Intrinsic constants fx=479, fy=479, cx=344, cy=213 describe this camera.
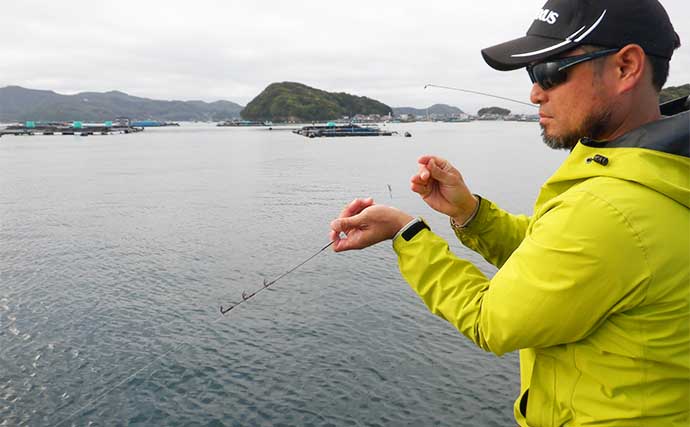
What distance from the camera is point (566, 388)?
1893 millimetres

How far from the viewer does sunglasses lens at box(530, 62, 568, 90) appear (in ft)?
6.48

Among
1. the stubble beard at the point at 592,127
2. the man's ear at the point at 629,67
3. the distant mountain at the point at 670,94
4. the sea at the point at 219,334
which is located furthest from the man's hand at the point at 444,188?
the sea at the point at 219,334

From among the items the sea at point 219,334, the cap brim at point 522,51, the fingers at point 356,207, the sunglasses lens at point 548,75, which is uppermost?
the cap brim at point 522,51

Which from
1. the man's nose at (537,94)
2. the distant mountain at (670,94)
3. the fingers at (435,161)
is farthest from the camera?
the distant mountain at (670,94)

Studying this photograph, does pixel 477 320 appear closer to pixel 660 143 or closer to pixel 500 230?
pixel 660 143

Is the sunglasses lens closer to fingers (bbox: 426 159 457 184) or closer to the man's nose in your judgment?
the man's nose

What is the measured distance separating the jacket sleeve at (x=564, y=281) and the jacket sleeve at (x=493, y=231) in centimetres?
105

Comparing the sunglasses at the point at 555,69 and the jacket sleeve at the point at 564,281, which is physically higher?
the sunglasses at the point at 555,69

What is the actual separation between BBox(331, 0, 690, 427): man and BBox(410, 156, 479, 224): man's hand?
0.52m

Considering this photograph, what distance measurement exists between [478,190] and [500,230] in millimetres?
37254

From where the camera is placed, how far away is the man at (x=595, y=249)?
1597mm

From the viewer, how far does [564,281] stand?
1605 millimetres

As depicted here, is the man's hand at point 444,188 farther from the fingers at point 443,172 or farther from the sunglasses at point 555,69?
the sunglasses at point 555,69

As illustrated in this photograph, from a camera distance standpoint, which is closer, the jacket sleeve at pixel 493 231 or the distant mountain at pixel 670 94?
the jacket sleeve at pixel 493 231
